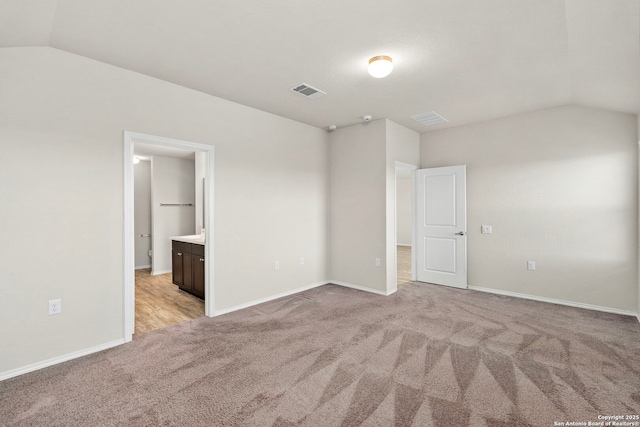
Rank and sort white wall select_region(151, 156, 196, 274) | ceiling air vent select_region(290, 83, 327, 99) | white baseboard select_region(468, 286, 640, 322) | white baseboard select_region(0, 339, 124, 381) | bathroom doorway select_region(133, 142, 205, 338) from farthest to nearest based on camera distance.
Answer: white wall select_region(151, 156, 196, 274), bathroom doorway select_region(133, 142, 205, 338), white baseboard select_region(468, 286, 640, 322), ceiling air vent select_region(290, 83, 327, 99), white baseboard select_region(0, 339, 124, 381)

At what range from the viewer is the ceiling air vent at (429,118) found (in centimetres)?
447

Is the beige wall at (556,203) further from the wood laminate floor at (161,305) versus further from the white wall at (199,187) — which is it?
the white wall at (199,187)

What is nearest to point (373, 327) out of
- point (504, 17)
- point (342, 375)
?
point (342, 375)

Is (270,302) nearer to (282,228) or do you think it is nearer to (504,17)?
(282,228)

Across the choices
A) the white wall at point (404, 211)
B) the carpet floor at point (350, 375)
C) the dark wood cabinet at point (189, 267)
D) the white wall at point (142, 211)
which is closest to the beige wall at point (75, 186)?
the carpet floor at point (350, 375)

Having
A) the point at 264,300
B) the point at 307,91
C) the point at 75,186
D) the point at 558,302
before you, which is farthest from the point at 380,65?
the point at 558,302

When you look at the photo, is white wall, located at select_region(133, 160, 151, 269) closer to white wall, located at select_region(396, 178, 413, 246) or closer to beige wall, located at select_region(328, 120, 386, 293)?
beige wall, located at select_region(328, 120, 386, 293)

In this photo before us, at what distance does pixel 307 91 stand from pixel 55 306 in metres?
3.26

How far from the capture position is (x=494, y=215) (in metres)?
4.77

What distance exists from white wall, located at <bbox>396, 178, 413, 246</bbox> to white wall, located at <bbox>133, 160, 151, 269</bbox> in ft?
26.1

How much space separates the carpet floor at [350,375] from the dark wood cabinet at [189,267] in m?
0.95

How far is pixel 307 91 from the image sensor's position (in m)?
3.62

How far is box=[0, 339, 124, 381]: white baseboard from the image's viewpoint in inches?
94.7

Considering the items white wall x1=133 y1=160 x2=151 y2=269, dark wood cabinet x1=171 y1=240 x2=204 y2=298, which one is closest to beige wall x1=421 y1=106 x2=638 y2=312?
dark wood cabinet x1=171 y1=240 x2=204 y2=298
